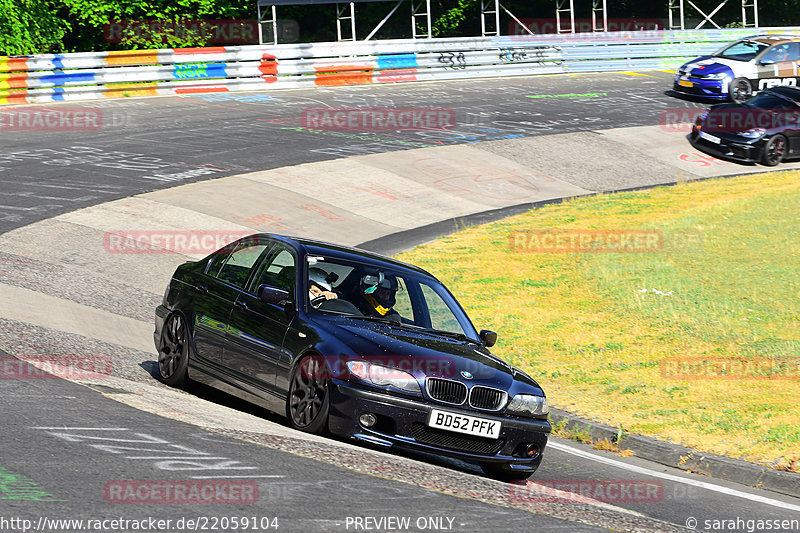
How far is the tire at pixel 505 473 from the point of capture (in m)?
7.66

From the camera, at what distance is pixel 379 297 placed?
28.0 feet

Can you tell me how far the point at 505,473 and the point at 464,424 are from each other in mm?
607

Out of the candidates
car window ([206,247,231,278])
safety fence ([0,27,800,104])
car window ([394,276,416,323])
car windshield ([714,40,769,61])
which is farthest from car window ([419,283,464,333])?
car windshield ([714,40,769,61])

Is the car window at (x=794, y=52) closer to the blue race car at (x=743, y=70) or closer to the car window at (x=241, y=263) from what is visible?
the blue race car at (x=743, y=70)

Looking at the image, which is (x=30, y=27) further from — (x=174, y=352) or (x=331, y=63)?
(x=174, y=352)

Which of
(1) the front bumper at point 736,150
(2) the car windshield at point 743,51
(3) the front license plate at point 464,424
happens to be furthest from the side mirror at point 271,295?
(2) the car windshield at point 743,51

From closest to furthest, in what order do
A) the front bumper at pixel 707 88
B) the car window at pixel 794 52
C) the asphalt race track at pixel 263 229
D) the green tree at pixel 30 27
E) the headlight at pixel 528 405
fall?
the asphalt race track at pixel 263 229
the headlight at pixel 528 405
the front bumper at pixel 707 88
the car window at pixel 794 52
the green tree at pixel 30 27

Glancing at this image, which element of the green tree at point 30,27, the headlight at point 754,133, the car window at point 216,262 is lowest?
the car window at point 216,262

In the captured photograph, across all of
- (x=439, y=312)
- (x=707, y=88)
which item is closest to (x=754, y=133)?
(x=707, y=88)

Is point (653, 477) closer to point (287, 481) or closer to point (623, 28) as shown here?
point (287, 481)

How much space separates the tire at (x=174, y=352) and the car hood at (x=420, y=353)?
70.4 inches

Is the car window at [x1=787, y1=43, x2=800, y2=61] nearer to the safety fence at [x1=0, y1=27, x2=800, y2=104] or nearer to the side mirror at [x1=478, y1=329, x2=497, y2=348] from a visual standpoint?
the safety fence at [x1=0, y1=27, x2=800, y2=104]

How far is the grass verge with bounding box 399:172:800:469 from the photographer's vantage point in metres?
9.88

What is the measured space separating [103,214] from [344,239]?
12.9ft
